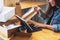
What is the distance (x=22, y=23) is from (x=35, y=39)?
0.68ft

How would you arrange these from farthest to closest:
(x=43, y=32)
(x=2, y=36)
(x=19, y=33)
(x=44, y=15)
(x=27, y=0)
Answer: (x=27, y=0) → (x=44, y=15) → (x=43, y=32) → (x=19, y=33) → (x=2, y=36)

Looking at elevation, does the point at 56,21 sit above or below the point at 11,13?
below

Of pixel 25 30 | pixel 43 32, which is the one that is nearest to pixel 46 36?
pixel 43 32

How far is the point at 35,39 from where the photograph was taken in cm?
145

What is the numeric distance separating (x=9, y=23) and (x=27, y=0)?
1852 mm

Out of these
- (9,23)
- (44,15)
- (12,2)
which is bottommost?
(44,15)

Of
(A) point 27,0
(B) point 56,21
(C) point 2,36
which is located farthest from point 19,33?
(A) point 27,0

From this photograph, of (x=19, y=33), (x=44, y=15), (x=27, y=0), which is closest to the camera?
(x=19, y=33)

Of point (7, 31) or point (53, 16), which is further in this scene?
point (53, 16)

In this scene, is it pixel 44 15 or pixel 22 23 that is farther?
pixel 44 15

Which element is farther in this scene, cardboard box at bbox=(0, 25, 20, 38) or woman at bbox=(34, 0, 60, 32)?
woman at bbox=(34, 0, 60, 32)

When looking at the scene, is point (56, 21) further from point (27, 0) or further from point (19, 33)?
point (27, 0)

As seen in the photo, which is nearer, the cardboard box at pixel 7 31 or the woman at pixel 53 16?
the cardboard box at pixel 7 31

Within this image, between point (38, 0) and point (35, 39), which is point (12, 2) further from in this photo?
point (38, 0)
